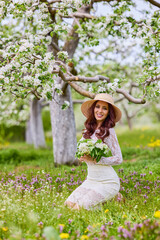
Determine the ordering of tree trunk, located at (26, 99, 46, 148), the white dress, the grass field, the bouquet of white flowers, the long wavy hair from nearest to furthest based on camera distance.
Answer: the grass field
the bouquet of white flowers
the white dress
the long wavy hair
tree trunk, located at (26, 99, 46, 148)

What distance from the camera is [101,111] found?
5406 millimetres

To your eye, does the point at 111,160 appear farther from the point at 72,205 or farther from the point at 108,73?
the point at 108,73

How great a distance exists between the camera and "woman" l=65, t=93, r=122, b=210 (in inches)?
189

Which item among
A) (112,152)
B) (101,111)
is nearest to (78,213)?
(112,152)

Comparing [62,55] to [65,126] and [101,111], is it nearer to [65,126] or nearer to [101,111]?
[101,111]

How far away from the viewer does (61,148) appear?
948 cm

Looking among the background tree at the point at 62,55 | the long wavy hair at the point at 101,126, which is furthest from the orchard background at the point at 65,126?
the long wavy hair at the point at 101,126

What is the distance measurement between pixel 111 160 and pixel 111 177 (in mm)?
325

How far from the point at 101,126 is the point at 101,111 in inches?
11.4

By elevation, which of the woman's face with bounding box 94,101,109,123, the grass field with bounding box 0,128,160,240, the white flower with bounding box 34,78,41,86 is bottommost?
the grass field with bounding box 0,128,160,240

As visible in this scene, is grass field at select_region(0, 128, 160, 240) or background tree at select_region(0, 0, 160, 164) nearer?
grass field at select_region(0, 128, 160, 240)

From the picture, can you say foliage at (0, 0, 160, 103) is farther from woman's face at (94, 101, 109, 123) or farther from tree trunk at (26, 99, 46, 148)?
tree trunk at (26, 99, 46, 148)

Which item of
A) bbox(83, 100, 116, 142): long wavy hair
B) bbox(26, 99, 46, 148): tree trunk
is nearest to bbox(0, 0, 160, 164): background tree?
bbox(83, 100, 116, 142): long wavy hair

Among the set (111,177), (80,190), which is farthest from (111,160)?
(80,190)
